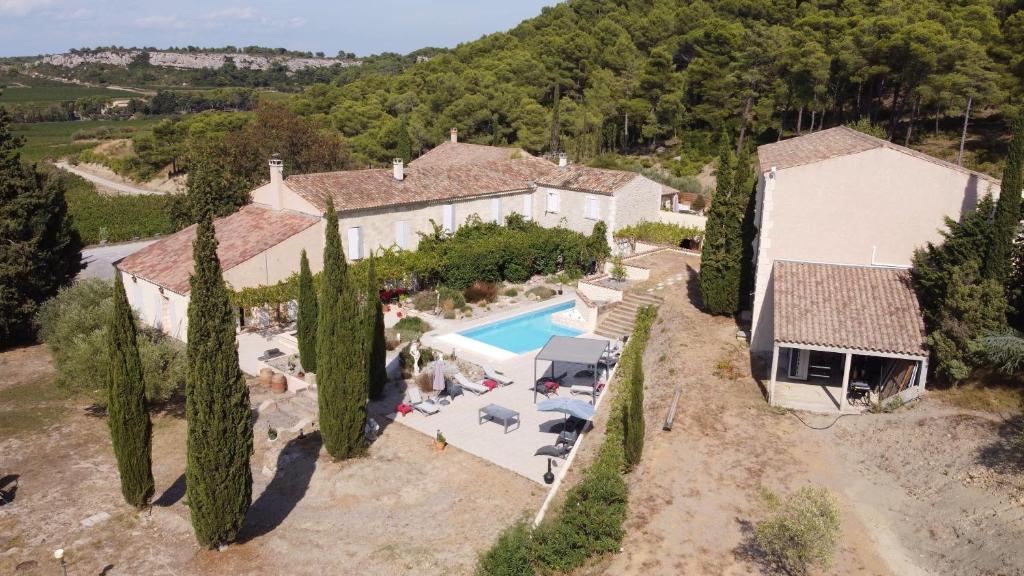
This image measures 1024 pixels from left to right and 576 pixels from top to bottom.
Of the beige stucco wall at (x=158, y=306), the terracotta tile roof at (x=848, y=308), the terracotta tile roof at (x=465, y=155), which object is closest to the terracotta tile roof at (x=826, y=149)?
the terracotta tile roof at (x=848, y=308)

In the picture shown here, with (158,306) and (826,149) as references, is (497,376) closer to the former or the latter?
(826,149)

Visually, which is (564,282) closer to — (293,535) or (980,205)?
(980,205)

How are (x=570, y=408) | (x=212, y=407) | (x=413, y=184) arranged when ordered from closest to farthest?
(x=212, y=407) → (x=570, y=408) → (x=413, y=184)

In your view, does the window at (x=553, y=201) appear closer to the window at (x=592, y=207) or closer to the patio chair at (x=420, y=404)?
the window at (x=592, y=207)

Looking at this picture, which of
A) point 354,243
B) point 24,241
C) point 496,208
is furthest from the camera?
point 496,208

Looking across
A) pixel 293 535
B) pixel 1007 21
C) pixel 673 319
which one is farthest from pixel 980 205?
pixel 1007 21

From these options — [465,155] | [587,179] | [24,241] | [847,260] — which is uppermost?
[465,155]

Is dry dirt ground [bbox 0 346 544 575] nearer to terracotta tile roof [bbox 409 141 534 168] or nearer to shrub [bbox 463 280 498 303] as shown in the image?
shrub [bbox 463 280 498 303]

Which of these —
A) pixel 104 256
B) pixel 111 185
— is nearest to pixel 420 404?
pixel 104 256
